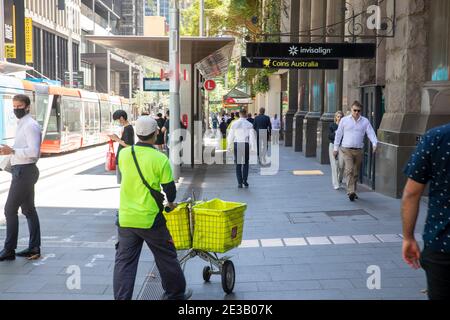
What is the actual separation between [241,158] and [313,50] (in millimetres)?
2883

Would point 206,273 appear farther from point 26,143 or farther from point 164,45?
point 164,45

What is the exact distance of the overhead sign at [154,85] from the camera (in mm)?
21250

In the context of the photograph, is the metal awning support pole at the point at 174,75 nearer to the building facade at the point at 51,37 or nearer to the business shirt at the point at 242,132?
the business shirt at the point at 242,132

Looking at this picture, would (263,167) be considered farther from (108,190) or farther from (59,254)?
(59,254)

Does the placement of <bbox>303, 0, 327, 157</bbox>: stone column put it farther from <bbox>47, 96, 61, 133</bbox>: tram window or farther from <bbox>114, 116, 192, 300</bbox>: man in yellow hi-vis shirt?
<bbox>114, 116, 192, 300</bbox>: man in yellow hi-vis shirt

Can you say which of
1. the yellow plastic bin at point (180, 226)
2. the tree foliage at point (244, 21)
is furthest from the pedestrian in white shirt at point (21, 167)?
the tree foliage at point (244, 21)

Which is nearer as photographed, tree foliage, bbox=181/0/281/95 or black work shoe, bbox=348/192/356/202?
black work shoe, bbox=348/192/356/202

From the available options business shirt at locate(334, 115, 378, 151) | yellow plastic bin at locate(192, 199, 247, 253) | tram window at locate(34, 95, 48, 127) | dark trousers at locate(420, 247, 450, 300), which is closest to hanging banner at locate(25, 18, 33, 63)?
tram window at locate(34, 95, 48, 127)

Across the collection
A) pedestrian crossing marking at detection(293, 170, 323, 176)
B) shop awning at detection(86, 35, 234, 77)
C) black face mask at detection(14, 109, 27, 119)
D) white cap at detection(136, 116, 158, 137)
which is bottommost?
pedestrian crossing marking at detection(293, 170, 323, 176)

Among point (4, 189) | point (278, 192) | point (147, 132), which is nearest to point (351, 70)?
point (278, 192)

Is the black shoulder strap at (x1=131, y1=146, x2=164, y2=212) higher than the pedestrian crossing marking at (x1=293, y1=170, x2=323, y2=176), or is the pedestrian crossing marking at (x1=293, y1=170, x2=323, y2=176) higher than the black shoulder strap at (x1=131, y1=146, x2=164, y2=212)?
the black shoulder strap at (x1=131, y1=146, x2=164, y2=212)

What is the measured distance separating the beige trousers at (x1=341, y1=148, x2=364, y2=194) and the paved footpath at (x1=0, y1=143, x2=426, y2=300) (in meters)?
0.35

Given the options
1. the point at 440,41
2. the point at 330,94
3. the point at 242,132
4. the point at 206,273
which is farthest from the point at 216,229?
the point at 330,94

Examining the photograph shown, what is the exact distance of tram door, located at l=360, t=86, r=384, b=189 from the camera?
1385 centimetres
